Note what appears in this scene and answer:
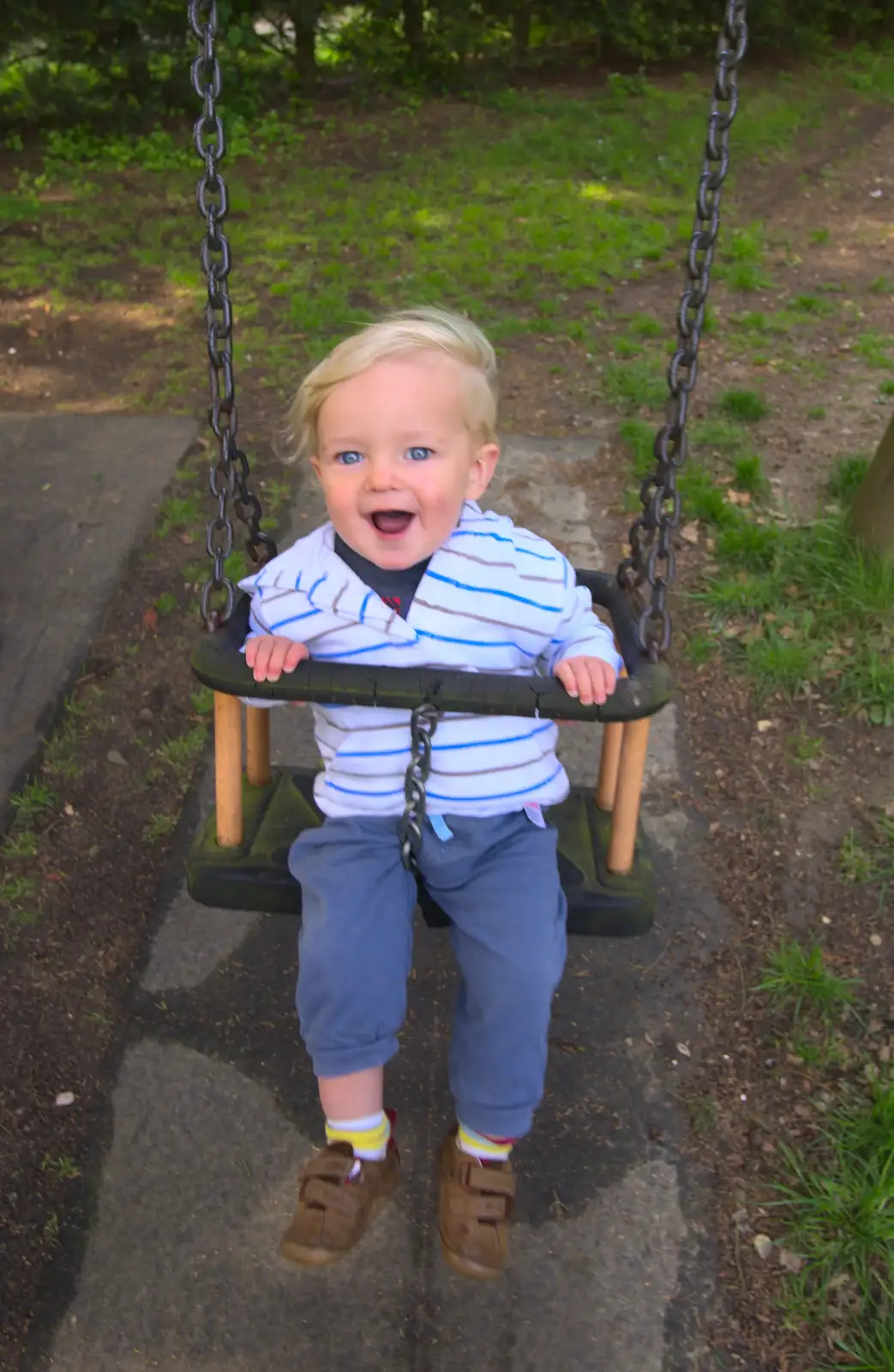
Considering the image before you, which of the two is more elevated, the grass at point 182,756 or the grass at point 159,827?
the grass at point 182,756

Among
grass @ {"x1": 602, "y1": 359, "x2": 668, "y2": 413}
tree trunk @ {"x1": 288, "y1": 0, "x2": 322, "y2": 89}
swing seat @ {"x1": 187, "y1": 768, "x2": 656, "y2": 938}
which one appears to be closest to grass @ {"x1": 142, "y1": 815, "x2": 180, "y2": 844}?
swing seat @ {"x1": 187, "y1": 768, "x2": 656, "y2": 938}

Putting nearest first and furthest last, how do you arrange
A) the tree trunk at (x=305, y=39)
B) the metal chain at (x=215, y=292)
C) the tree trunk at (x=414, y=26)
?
the metal chain at (x=215, y=292) < the tree trunk at (x=305, y=39) < the tree trunk at (x=414, y=26)

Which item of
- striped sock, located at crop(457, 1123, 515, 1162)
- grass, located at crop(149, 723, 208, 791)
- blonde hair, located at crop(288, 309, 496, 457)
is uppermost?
blonde hair, located at crop(288, 309, 496, 457)

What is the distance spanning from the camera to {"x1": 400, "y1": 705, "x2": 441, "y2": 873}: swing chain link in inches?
67.5

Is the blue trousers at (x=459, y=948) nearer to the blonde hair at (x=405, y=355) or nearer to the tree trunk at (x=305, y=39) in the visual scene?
the blonde hair at (x=405, y=355)

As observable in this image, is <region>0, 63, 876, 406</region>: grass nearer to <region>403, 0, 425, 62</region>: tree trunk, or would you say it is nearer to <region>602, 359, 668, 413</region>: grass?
<region>602, 359, 668, 413</region>: grass

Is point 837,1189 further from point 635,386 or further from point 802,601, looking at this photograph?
point 635,386

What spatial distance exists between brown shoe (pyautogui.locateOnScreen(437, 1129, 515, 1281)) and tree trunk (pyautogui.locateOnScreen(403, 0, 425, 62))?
9.59m

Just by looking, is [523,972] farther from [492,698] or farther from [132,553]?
[132,553]

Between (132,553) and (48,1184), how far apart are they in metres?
2.18

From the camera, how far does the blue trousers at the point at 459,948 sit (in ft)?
5.74

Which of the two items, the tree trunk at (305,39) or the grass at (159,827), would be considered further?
the tree trunk at (305,39)

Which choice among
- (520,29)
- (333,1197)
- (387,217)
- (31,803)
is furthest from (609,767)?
(520,29)

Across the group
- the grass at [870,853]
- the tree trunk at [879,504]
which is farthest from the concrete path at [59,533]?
the tree trunk at [879,504]
